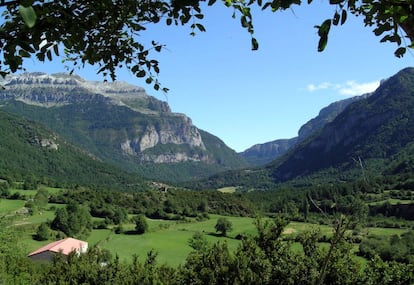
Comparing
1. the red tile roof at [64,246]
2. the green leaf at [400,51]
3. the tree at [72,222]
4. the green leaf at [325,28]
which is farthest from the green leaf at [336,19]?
the tree at [72,222]

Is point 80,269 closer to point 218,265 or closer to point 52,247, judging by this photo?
point 218,265

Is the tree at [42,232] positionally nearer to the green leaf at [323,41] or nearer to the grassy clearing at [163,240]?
the grassy clearing at [163,240]

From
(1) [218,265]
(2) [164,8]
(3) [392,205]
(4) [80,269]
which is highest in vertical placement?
(2) [164,8]

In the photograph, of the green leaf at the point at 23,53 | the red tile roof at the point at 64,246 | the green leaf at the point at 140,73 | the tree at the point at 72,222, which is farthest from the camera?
the tree at the point at 72,222

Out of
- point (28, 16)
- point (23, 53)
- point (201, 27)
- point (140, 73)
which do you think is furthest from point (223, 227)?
point (28, 16)

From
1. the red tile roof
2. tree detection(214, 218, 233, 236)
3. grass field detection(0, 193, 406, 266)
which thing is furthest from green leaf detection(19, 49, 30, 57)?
tree detection(214, 218, 233, 236)

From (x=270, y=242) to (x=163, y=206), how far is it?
4101 inches

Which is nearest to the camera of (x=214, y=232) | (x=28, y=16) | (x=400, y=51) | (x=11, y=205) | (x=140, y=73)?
(x=28, y=16)

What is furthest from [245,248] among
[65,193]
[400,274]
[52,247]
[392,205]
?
[65,193]

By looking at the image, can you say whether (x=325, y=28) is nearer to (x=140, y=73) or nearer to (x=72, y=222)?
(x=140, y=73)

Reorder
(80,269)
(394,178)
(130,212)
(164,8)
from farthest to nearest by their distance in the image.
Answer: (394,178), (130,212), (80,269), (164,8)

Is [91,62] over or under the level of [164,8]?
under

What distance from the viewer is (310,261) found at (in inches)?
520

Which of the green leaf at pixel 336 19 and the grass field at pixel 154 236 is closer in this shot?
the green leaf at pixel 336 19
